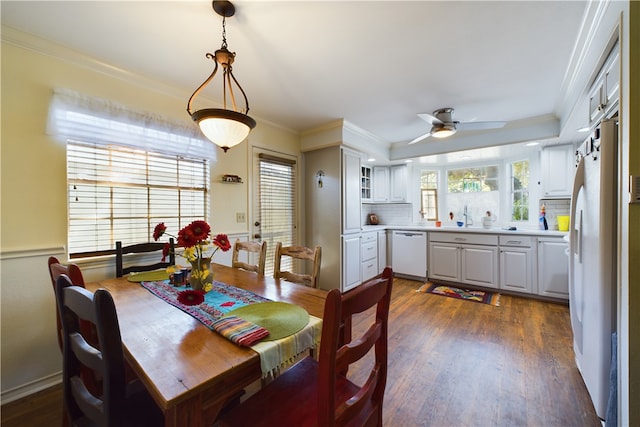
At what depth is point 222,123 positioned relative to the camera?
1415 mm

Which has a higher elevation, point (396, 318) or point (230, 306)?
point (230, 306)

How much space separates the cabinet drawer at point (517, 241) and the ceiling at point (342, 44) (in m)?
1.63

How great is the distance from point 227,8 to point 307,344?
1.80 meters

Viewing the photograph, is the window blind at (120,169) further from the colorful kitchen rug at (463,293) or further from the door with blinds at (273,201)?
the colorful kitchen rug at (463,293)

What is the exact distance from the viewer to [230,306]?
1272mm

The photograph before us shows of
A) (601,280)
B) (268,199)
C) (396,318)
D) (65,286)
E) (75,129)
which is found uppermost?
(75,129)

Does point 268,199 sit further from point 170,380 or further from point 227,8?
point 170,380

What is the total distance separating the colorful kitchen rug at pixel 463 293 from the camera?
329cm

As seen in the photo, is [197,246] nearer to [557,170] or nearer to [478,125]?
[478,125]

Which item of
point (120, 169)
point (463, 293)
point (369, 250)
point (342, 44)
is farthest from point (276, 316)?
point (463, 293)

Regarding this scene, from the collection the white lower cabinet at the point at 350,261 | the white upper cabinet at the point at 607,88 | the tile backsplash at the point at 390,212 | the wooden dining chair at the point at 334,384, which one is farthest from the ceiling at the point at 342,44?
the tile backsplash at the point at 390,212

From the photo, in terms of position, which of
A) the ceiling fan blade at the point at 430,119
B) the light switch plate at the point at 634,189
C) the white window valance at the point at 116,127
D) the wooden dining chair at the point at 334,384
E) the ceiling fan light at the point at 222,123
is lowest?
the wooden dining chair at the point at 334,384

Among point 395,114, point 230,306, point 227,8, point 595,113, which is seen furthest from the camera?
point 395,114

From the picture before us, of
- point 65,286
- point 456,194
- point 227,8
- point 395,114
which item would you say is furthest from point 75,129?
point 456,194
